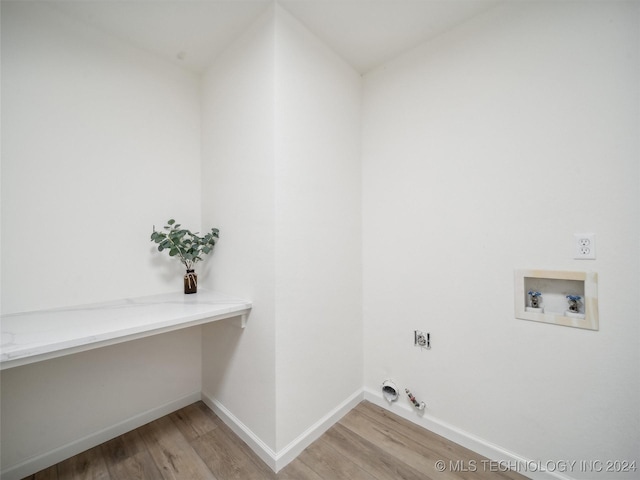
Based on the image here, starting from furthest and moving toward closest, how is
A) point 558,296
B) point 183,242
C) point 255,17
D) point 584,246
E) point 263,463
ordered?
point 183,242, point 255,17, point 263,463, point 558,296, point 584,246

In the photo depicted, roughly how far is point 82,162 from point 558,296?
8.92 feet

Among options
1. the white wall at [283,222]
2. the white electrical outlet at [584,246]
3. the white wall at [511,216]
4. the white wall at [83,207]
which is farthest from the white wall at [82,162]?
the white electrical outlet at [584,246]

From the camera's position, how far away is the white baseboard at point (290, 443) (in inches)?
54.6

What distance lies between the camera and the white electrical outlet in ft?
3.85

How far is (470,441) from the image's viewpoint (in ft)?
4.89

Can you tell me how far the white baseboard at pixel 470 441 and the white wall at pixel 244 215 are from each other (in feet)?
2.93

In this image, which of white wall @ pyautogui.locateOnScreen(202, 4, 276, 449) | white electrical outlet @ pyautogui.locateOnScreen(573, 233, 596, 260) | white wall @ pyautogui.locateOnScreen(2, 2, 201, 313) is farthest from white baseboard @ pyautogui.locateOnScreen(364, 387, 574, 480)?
white wall @ pyautogui.locateOnScreen(2, 2, 201, 313)

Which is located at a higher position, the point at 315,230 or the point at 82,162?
the point at 82,162

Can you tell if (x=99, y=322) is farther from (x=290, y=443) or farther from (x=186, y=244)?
(x=290, y=443)


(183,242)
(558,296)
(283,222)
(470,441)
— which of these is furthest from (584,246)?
(183,242)

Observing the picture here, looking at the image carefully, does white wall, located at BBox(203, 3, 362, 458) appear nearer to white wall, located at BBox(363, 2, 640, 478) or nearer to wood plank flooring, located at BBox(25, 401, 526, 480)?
wood plank flooring, located at BBox(25, 401, 526, 480)

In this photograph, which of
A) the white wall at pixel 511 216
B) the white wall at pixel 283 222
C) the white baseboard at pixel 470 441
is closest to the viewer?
the white wall at pixel 511 216

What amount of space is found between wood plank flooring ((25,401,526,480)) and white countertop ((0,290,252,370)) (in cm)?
73

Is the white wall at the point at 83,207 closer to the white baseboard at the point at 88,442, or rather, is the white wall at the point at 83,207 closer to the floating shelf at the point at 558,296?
the white baseboard at the point at 88,442
